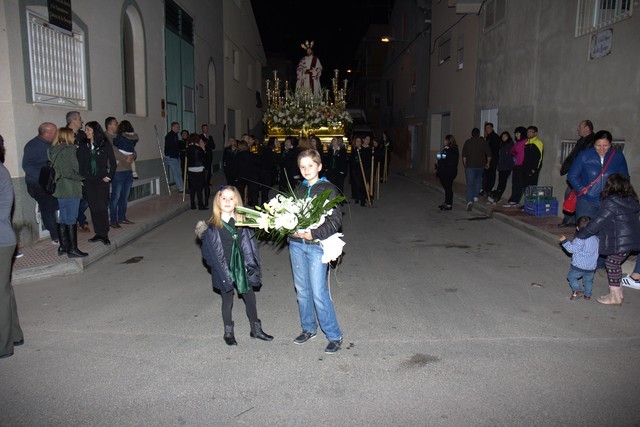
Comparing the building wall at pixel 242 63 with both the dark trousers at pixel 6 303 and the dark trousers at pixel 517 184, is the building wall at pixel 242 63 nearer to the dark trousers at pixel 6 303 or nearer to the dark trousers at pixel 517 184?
the dark trousers at pixel 517 184

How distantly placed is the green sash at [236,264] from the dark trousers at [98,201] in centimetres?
447

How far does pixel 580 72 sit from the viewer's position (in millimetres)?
10578

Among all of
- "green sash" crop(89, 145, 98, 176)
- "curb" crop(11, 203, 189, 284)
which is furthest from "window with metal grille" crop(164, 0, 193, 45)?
"green sash" crop(89, 145, 98, 176)

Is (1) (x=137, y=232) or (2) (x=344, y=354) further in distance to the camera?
(1) (x=137, y=232)

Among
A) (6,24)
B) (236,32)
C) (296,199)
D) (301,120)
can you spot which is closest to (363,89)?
(236,32)

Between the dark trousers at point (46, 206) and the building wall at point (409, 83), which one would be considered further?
the building wall at point (409, 83)


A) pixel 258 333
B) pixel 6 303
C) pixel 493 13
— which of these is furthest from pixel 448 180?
pixel 6 303

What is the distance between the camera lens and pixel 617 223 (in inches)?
225

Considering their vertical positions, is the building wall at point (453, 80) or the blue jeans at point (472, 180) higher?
the building wall at point (453, 80)

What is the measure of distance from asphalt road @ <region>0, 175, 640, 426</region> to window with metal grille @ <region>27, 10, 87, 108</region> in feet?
11.3

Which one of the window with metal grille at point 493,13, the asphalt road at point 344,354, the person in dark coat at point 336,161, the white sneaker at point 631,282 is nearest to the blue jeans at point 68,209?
the asphalt road at point 344,354

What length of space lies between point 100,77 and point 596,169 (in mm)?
9658

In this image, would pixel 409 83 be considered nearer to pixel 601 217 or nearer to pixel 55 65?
pixel 55 65

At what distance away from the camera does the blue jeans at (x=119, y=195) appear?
998 centimetres
